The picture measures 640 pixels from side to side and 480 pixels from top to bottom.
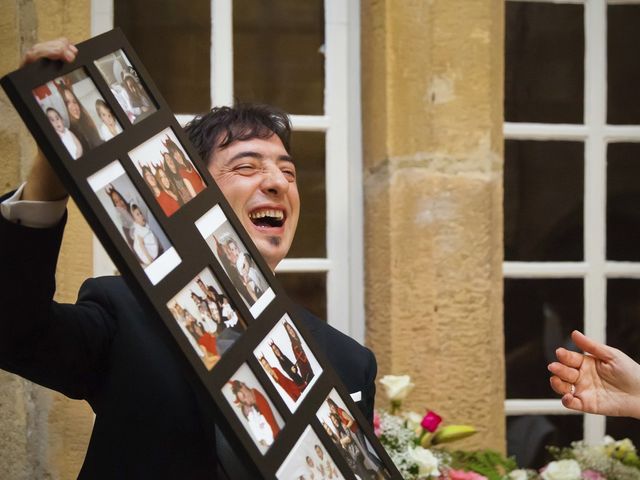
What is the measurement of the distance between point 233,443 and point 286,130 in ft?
2.89

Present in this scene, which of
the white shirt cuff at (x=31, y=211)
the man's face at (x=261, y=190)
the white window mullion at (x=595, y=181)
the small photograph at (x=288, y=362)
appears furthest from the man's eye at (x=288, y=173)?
the white window mullion at (x=595, y=181)

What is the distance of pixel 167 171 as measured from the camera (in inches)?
44.0

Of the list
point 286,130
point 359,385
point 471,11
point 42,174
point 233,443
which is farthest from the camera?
point 471,11

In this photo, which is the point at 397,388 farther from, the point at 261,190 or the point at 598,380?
the point at 261,190

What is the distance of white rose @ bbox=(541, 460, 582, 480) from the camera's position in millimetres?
2072

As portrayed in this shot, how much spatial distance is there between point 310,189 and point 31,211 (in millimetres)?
1429

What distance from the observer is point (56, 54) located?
1.01 meters

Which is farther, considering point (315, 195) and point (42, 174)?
point (315, 195)

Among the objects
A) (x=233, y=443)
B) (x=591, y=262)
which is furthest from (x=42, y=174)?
(x=591, y=262)

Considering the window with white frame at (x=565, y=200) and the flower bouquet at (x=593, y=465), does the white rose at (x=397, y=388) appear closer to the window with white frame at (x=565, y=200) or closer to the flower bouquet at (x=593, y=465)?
the flower bouquet at (x=593, y=465)

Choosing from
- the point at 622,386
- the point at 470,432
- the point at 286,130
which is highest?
the point at 286,130

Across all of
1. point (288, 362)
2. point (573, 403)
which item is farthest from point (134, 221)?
point (573, 403)

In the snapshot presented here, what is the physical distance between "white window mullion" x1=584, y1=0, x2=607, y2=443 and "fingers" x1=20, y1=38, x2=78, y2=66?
1.89 m

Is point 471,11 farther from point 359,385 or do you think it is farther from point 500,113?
point 359,385
